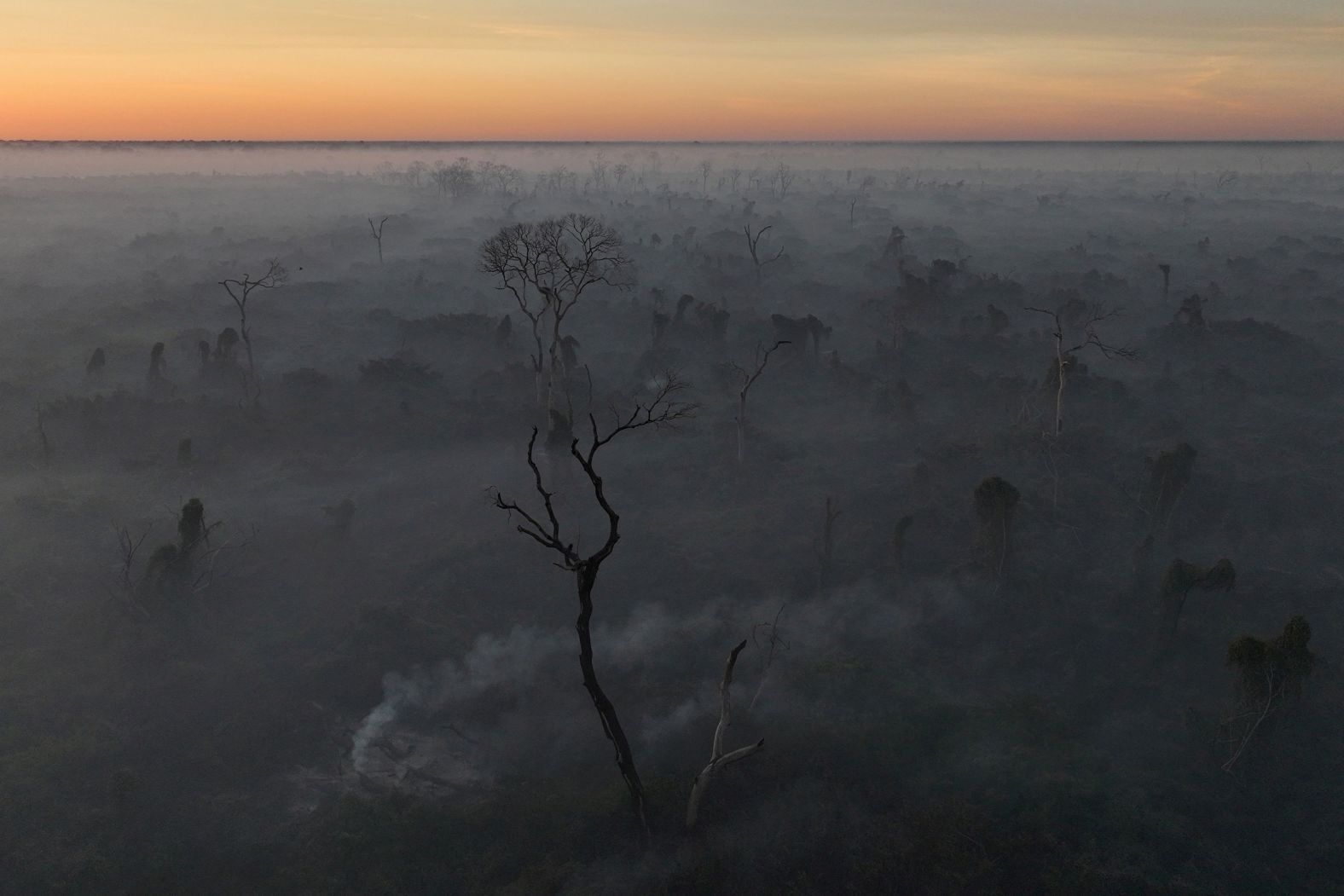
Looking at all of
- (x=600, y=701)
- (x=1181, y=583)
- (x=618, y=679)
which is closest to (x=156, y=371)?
(x=618, y=679)

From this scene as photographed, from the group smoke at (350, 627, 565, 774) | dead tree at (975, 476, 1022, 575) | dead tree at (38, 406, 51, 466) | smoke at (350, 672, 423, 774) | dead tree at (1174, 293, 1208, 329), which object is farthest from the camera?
dead tree at (1174, 293, 1208, 329)

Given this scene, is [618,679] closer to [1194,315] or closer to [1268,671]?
[1268,671]

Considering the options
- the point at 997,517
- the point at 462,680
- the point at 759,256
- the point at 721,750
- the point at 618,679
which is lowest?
the point at 462,680

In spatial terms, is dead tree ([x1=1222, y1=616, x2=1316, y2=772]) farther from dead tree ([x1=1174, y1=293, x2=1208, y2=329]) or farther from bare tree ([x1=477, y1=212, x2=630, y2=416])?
dead tree ([x1=1174, y1=293, x2=1208, y2=329])

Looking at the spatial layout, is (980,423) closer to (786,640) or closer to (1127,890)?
(786,640)

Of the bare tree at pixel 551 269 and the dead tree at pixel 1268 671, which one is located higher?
the bare tree at pixel 551 269

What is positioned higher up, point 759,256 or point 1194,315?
point 759,256

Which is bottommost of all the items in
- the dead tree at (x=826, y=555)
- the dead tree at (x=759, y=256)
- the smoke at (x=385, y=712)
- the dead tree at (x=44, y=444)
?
the smoke at (x=385, y=712)

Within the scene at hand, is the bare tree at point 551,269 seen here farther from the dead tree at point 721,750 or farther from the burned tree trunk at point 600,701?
the dead tree at point 721,750

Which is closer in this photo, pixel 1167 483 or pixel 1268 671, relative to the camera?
pixel 1268 671

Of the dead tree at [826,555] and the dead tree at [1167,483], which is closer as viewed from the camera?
the dead tree at [826,555]

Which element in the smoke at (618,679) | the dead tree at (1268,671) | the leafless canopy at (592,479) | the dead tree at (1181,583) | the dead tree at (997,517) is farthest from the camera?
the dead tree at (997,517)

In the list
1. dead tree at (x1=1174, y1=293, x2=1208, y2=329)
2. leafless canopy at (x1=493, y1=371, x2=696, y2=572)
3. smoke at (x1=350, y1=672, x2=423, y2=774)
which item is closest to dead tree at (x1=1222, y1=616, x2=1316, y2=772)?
leafless canopy at (x1=493, y1=371, x2=696, y2=572)

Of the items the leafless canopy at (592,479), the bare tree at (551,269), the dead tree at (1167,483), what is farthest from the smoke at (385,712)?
the dead tree at (1167,483)
